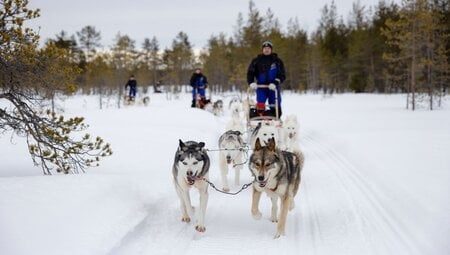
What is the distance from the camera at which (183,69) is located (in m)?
51.3

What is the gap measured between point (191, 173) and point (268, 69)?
15.2 ft

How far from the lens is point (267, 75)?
8227 mm

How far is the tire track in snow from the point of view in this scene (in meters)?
3.69

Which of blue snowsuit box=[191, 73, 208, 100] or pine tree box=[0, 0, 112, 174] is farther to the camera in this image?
blue snowsuit box=[191, 73, 208, 100]

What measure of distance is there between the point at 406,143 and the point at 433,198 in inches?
150

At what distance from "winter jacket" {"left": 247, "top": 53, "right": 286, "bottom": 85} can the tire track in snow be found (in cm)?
215

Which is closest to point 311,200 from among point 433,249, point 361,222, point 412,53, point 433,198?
point 361,222

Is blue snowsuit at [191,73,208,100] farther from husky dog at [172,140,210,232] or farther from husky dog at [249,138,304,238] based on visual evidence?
husky dog at [249,138,304,238]

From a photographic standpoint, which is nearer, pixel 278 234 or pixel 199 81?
pixel 278 234

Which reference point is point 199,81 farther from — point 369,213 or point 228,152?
point 369,213

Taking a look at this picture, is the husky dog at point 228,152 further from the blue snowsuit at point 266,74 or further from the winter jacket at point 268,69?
the winter jacket at point 268,69

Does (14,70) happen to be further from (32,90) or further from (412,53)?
(412,53)

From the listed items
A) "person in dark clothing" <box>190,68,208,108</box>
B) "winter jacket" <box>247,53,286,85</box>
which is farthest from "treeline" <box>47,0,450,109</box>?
"winter jacket" <box>247,53,286,85</box>

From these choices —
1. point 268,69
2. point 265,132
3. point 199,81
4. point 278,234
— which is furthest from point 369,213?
point 199,81
